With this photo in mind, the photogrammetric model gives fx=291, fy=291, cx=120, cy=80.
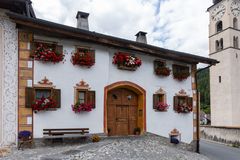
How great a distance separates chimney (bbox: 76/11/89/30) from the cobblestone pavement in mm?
6018

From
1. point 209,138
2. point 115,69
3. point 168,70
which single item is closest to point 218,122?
point 209,138

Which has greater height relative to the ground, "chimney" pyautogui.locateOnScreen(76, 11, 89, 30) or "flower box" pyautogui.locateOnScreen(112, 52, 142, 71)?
"chimney" pyautogui.locateOnScreen(76, 11, 89, 30)

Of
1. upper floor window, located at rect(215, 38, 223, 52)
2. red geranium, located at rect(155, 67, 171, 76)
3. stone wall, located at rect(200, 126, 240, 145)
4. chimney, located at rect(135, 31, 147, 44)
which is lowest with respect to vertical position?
stone wall, located at rect(200, 126, 240, 145)

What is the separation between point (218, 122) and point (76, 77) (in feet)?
82.9

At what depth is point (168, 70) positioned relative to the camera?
13859mm

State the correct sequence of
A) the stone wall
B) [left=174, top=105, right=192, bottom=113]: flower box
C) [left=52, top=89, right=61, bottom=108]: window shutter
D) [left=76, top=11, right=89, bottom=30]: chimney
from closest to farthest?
[left=52, top=89, right=61, bottom=108]: window shutter
[left=174, top=105, right=192, bottom=113]: flower box
[left=76, top=11, right=89, bottom=30]: chimney
the stone wall

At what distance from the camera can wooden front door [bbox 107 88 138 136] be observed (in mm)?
12711

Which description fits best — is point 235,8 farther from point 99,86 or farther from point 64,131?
point 64,131

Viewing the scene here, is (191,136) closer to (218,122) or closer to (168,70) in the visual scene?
(168,70)

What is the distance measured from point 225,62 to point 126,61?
918 inches

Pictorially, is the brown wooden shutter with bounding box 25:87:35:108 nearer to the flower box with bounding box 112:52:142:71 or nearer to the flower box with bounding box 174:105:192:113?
the flower box with bounding box 112:52:142:71

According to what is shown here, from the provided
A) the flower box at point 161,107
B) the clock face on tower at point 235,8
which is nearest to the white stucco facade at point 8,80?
the flower box at point 161,107

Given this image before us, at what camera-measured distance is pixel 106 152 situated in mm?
9242

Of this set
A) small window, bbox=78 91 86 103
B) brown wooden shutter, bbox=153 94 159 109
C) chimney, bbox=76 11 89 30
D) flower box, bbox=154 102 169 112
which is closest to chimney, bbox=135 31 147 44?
chimney, bbox=76 11 89 30
